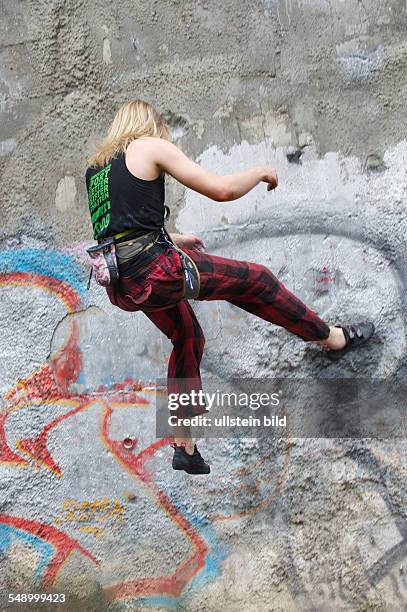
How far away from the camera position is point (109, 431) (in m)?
4.15

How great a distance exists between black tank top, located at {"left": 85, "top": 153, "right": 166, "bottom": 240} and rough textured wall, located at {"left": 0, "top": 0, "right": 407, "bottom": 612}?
782 mm

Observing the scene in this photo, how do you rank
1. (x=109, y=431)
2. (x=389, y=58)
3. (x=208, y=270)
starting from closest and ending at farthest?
(x=208, y=270) → (x=389, y=58) → (x=109, y=431)

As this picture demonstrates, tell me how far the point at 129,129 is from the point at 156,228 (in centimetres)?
39

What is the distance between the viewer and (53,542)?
419cm

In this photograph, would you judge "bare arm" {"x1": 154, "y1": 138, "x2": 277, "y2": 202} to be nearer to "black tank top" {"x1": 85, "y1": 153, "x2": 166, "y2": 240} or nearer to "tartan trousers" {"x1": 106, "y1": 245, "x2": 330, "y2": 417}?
"black tank top" {"x1": 85, "y1": 153, "x2": 166, "y2": 240}

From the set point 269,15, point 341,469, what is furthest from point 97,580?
point 269,15

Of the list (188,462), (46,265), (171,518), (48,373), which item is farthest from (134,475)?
(46,265)

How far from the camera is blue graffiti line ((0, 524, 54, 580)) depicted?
13.8 feet

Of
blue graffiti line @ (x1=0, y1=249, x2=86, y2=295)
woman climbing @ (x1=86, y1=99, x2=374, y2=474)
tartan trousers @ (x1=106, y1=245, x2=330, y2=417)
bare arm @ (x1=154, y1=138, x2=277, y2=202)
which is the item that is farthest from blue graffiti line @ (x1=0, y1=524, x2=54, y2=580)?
bare arm @ (x1=154, y1=138, x2=277, y2=202)

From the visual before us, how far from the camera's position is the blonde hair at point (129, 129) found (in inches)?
131

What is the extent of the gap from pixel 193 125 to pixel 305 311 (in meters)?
1.08

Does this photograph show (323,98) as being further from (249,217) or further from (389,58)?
(249,217)

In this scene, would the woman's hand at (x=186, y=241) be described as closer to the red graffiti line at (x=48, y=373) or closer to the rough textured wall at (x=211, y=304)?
the rough textured wall at (x=211, y=304)

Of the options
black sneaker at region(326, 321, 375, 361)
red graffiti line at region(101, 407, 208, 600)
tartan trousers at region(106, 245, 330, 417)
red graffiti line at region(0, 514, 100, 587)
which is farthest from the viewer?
red graffiti line at region(0, 514, 100, 587)
